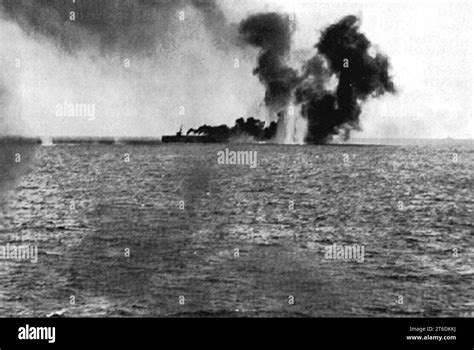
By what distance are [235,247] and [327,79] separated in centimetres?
1235

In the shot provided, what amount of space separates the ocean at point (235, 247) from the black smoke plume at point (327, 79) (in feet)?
18.1

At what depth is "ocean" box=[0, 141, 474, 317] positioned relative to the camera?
18.5m

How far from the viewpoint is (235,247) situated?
2608 centimetres

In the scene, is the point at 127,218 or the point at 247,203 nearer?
the point at 127,218

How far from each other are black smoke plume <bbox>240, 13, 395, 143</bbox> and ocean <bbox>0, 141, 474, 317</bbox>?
18.1ft

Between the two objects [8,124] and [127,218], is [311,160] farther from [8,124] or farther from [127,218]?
[8,124]

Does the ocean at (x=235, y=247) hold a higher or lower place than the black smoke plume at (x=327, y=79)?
lower

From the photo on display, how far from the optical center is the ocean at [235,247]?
18484mm

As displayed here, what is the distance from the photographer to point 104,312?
56.5ft

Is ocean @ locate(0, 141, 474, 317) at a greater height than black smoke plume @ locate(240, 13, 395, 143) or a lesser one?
Result: lesser

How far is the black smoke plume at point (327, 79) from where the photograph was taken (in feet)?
81.5
